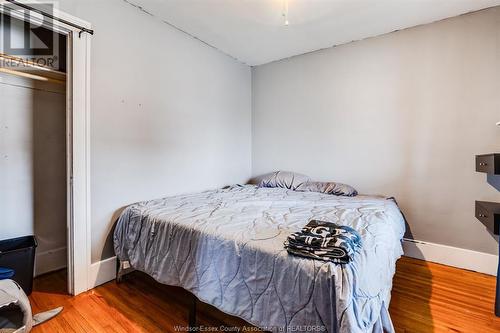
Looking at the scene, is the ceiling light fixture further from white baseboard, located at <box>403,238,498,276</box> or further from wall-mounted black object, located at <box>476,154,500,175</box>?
white baseboard, located at <box>403,238,498,276</box>

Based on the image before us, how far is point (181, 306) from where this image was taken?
1.77 m

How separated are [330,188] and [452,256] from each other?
1.27m

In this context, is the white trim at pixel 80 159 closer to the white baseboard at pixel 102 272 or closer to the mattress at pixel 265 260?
the white baseboard at pixel 102 272

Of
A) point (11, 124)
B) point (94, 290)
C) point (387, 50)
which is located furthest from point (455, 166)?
point (11, 124)

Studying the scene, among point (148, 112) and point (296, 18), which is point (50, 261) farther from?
point (296, 18)

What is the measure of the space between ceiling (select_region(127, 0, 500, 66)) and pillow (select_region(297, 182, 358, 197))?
1638 millimetres

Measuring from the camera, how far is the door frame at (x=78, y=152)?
182 centimetres

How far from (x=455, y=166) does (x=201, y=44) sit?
2928 millimetres

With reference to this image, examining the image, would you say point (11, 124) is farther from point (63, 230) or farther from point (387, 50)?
point (387, 50)

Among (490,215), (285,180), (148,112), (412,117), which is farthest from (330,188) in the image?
(148,112)

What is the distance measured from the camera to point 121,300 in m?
1.82

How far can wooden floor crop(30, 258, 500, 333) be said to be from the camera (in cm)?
154

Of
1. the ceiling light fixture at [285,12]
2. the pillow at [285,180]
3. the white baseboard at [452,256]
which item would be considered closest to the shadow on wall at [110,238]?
the pillow at [285,180]

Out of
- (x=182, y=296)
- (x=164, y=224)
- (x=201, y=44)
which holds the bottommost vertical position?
(x=182, y=296)
